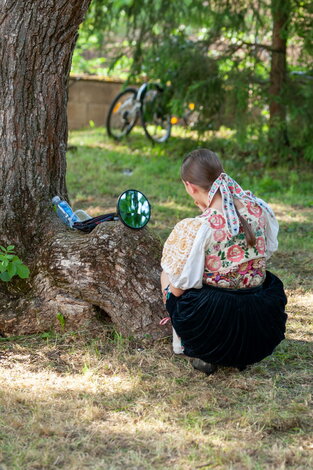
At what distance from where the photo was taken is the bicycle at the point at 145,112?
1188 centimetres

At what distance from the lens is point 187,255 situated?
3479mm

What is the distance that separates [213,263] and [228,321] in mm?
301

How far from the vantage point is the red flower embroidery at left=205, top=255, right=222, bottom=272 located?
3.52 metres

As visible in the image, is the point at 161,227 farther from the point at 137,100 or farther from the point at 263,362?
the point at 137,100

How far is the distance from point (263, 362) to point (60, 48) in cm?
230

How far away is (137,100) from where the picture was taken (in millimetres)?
→ 12133

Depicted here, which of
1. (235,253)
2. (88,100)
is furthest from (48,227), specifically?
(88,100)

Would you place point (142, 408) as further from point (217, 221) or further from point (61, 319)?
point (61, 319)

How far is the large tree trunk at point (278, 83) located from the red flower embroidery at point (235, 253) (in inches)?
263

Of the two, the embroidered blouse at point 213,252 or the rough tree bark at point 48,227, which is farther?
the rough tree bark at point 48,227

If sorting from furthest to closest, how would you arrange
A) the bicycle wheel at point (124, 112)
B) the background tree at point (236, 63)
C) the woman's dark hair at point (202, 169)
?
1. the bicycle wheel at point (124, 112)
2. the background tree at point (236, 63)
3. the woman's dark hair at point (202, 169)

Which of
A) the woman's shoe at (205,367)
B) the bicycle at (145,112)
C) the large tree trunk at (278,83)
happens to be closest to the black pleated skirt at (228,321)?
the woman's shoe at (205,367)

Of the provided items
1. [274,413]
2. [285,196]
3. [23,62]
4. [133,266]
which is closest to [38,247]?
[133,266]

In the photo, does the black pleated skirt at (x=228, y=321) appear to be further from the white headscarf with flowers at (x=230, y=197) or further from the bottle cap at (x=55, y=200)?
the bottle cap at (x=55, y=200)
